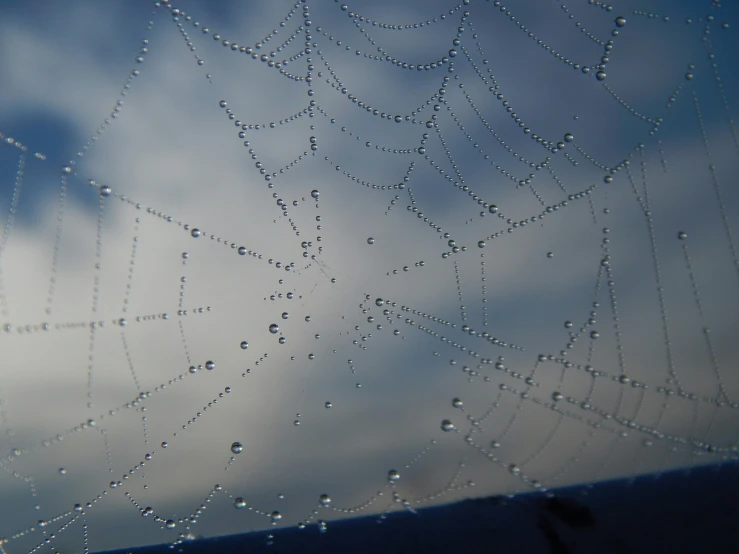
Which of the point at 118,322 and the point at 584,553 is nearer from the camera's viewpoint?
the point at 584,553

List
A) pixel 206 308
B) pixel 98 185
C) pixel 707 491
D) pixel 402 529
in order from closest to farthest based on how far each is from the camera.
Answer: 1. pixel 707 491
2. pixel 402 529
3. pixel 98 185
4. pixel 206 308

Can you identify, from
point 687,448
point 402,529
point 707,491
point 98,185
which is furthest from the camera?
point 98,185

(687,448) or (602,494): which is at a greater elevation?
(602,494)

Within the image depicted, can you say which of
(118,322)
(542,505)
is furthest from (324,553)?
(118,322)

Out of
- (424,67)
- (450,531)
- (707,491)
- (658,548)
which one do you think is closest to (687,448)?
(707,491)

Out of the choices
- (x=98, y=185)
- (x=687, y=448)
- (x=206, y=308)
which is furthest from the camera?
(x=206, y=308)

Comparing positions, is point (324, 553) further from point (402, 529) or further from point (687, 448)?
point (687, 448)

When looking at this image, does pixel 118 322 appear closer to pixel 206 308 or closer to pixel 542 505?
pixel 206 308

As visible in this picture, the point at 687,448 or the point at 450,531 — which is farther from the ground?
the point at 450,531

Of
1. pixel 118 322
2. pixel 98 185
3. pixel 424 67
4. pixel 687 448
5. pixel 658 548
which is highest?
pixel 424 67
